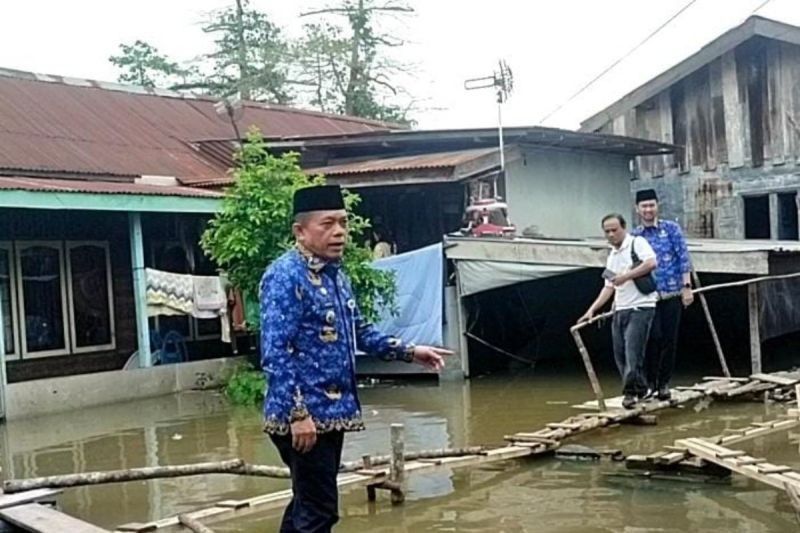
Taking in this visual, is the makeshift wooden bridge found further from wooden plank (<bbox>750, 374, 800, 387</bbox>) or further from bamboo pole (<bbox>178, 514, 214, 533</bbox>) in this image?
wooden plank (<bbox>750, 374, 800, 387</bbox>)

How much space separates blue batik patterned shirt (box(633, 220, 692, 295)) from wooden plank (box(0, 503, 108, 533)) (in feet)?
18.1

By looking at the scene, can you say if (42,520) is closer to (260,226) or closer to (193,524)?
(193,524)

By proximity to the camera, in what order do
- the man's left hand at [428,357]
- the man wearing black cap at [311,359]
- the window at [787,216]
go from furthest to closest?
the window at [787,216] → the man's left hand at [428,357] → the man wearing black cap at [311,359]

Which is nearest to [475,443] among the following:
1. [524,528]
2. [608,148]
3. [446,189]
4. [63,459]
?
[524,528]

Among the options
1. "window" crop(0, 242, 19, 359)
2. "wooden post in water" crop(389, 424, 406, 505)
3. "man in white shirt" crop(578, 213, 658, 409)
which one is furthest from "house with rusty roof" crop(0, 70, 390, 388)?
"wooden post in water" crop(389, 424, 406, 505)

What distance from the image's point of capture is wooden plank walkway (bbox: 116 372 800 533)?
18.6ft

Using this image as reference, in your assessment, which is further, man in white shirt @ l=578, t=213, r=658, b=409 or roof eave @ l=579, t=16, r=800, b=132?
roof eave @ l=579, t=16, r=800, b=132

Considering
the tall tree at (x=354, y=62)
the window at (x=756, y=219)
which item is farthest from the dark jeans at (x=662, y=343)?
the tall tree at (x=354, y=62)

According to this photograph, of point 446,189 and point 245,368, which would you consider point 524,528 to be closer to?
point 245,368

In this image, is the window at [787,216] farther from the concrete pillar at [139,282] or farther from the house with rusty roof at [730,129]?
the concrete pillar at [139,282]

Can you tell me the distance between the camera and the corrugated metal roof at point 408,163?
1318cm

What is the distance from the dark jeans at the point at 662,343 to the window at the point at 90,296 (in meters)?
8.21

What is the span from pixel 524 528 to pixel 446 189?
9.69m

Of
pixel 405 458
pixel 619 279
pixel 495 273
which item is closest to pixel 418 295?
pixel 495 273
